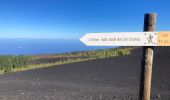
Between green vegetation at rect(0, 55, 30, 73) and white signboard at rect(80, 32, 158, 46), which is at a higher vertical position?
white signboard at rect(80, 32, 158, 46)

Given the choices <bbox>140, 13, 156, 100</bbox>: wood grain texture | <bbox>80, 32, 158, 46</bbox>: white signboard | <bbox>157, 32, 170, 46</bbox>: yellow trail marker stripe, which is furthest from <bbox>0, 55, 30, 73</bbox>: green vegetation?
<bbox>157, 32, 170, 46</bbox>: yellow trail marker stripe

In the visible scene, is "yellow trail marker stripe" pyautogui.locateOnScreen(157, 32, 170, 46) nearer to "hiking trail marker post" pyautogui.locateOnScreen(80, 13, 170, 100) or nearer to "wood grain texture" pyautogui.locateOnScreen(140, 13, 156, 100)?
"hiking trail marker post" pyautogui.locateOnScreen(80, 13, 170, 100)

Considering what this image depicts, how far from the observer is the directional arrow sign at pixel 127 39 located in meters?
5.57

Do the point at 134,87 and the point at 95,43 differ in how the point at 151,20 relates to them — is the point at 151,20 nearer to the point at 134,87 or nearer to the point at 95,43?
the point at 95,43

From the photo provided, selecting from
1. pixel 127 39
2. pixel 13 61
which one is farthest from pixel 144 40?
pixel 13 61

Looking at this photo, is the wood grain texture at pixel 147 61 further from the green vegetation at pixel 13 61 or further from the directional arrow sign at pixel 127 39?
the green vegetation at pixel 13 61

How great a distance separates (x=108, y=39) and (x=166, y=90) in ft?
21.9

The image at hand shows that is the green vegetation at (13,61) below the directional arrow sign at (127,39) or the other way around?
below

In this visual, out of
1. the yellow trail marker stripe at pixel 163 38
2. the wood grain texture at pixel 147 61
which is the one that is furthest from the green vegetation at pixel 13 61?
the yellow trail marker stripe at pixel 163 38

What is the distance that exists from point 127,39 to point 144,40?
26 centimetres

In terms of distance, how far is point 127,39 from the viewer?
5.71 metres

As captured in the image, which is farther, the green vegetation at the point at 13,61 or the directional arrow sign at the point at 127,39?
the green vegetation at the point at 13,61

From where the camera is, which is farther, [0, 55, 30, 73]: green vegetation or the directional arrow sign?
[0, 55, 30, 73]: green vegetation

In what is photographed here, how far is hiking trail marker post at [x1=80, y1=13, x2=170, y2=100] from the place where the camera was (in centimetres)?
557
